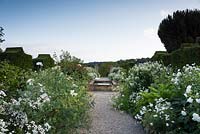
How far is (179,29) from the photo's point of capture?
3394cm

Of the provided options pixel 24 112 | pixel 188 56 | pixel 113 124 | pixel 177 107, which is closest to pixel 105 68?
pixel 188 56

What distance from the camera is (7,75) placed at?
21.6ft

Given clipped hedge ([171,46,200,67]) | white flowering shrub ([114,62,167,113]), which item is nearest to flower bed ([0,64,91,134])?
white flowering shrub ([114,62,167,113])

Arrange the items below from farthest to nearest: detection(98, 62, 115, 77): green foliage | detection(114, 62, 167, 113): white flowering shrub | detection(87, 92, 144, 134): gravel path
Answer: detection(98, 62, 115, 77): green foliage
detection(114, 62, 167, 113): white flowering shrub
detection(87, 92, 144, 134): gravel path

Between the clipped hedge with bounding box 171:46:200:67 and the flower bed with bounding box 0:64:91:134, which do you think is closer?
the flower bed with bounding box 0:64:91:134

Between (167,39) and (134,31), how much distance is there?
20.9 metres

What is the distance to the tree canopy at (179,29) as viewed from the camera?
33531 mm

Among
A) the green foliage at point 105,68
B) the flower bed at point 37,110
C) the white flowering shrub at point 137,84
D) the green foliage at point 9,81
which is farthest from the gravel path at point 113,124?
the green foliage at point 105,68

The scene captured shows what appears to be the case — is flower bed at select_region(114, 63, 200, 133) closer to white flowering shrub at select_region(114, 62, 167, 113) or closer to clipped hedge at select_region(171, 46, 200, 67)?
white flowering shrub at select_region(114, 62, 167, 113)

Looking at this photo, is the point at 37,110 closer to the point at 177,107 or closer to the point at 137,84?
the point at 177,107

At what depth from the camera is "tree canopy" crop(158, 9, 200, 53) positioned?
3353 centimetres

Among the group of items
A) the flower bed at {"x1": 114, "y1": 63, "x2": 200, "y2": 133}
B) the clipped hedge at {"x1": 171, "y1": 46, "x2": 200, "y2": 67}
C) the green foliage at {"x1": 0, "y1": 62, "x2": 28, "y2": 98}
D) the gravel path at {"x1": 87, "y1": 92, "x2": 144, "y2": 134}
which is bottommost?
the gravel path at {"x1": 87, "y1": 92, "x2": 144, "y2": 134}

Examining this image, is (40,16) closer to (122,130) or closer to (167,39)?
(122,130)

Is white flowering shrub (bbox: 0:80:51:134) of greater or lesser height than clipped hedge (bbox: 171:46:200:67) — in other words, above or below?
below
